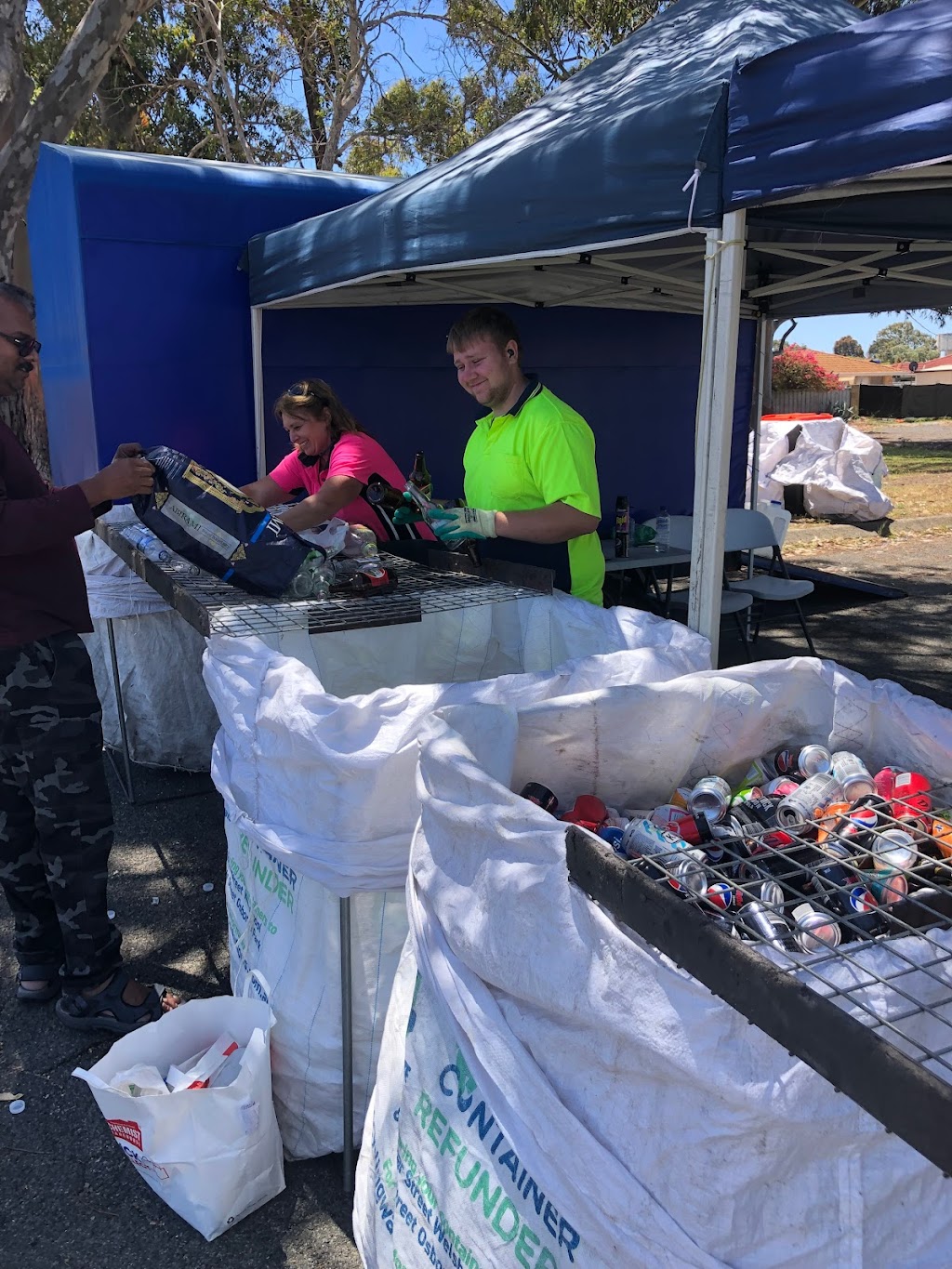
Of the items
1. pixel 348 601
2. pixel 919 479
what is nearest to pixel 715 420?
pixel 348 601

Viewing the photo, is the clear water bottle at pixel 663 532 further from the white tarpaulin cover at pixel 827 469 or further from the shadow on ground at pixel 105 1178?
the white tarpaulin cover at pixel 827 469

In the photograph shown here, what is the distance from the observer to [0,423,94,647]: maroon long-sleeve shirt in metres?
2.29

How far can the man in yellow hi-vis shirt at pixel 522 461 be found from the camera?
8.71ft

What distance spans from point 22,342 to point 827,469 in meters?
9.61

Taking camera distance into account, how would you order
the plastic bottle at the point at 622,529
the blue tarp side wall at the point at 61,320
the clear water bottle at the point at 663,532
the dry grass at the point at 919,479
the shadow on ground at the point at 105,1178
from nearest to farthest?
the shadow on ground at the point at 105,1178
the blue tarp side wall at the point at 61,320
the plastic bottle at the point at 622,529
the clear water bottle at the point at 663,532
the dry grass at the point at 919,479

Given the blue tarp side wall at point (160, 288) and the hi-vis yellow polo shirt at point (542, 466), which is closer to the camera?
the hi-vis yellow polo shirt at point (542, 466)

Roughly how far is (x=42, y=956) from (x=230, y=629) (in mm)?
1147

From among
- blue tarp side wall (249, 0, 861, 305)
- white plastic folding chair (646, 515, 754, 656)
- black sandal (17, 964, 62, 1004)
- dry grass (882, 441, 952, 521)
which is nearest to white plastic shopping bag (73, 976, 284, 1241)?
black sandal (17, 964, 62, 1004)

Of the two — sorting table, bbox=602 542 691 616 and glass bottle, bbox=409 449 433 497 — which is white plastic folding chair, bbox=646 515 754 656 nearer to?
sorting table, bbox=602 542 691 616

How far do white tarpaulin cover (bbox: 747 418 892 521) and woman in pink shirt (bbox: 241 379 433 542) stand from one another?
298 inches

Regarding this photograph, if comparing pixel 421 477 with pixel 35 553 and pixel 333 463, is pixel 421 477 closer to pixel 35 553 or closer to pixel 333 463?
pixel 333 463

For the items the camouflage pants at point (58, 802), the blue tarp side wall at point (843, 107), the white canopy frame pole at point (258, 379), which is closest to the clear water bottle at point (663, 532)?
the white canopy frame pole at point (258, 379)

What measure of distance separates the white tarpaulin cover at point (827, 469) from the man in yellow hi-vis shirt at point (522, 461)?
26.4ft

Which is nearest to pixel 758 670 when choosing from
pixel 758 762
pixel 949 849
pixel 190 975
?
pixel 758 762
